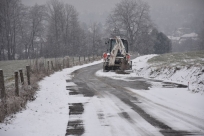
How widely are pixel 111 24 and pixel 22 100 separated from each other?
53586 millimetres

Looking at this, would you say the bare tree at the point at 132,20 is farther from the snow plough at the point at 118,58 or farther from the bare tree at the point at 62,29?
the snow plough at the point at 118,58

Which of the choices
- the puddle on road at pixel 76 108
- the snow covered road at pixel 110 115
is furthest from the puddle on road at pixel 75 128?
the puddle on road at pixel 76 108

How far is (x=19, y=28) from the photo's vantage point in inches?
2016

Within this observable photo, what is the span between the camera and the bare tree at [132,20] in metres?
59.9

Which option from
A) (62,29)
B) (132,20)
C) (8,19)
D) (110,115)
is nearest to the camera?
(110,115)

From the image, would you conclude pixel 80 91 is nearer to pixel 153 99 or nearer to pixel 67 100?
pixel 67 100

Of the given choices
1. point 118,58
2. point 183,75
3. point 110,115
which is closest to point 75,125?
point 110,115

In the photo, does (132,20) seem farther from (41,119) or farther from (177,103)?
(41,119)

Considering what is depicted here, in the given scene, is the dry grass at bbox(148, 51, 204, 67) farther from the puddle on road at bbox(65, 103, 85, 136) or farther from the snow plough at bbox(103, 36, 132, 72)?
the puddle on road at bbox(65, 103, 85, 136)

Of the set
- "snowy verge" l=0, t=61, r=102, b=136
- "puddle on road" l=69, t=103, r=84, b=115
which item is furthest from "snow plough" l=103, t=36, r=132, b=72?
"puddle on road" l=69, t=103, r=84, b=115

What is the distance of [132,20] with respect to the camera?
2366 inches

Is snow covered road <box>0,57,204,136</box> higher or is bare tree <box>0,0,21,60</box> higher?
bare tree <box>0,0,21,60</box>

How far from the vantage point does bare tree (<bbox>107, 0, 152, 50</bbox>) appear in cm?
5991

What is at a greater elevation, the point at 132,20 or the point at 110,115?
the point at 132,20
